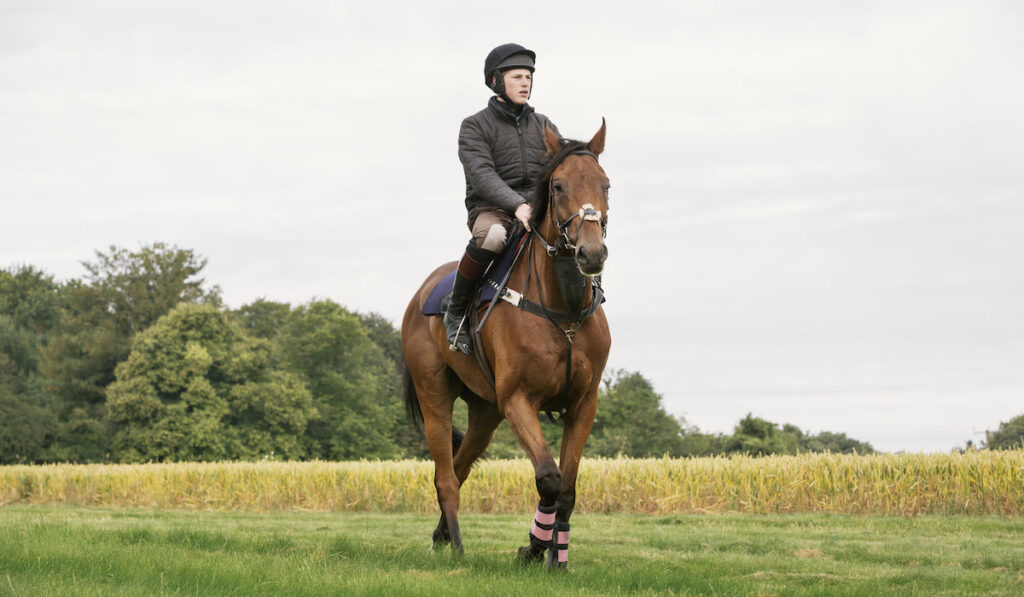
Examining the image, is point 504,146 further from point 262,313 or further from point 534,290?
point 262,313

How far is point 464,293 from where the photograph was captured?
26.3ft

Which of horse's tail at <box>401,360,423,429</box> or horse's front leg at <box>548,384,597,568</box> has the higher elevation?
horse's tail at <box>401,360,423,429</box>

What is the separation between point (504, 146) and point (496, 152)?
9 centimetres

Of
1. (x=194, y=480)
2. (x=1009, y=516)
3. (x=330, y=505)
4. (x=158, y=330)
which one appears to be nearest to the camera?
(x=1009, y=516)

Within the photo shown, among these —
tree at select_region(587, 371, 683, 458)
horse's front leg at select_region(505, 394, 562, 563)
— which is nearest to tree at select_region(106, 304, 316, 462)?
tree at select_region(587, 371, 683, 458)

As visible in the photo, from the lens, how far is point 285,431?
→ 54.7 meters

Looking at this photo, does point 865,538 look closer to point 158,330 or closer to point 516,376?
point 516,376

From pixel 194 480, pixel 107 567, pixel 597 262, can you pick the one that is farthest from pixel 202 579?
pixel 194 480

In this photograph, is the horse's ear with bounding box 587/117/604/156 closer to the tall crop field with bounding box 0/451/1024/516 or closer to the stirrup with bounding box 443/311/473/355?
the stirrup with bounding box 443/311/473/355

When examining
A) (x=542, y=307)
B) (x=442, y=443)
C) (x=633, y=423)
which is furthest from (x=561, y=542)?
(x=633, y=423)

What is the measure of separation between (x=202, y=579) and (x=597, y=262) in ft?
11.3

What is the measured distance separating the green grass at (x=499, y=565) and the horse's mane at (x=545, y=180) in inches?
105

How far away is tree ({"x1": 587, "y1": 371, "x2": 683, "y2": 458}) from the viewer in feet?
140

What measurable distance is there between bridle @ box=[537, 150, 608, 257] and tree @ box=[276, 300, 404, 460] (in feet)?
172
